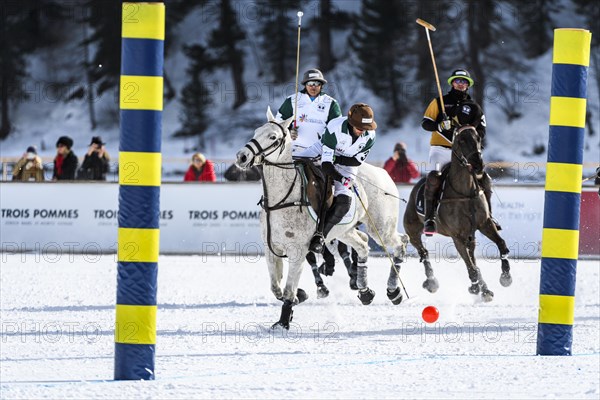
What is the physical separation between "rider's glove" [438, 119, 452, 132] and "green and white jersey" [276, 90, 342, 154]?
62.0 inches

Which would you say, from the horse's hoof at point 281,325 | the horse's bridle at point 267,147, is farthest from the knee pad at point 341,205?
the horse's hoof at point 281,325

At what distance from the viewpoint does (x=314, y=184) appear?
10.9m

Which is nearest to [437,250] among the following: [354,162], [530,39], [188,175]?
[188,175]

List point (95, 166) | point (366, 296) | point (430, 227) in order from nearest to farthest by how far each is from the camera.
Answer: point (366, 296), point (430, 227), point (95, 166)

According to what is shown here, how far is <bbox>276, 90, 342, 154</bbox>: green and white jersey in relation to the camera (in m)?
11.6

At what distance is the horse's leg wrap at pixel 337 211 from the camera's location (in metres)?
10.9

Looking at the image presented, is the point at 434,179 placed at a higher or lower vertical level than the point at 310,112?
lower

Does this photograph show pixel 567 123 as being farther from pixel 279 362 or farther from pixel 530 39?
pixel 530 39

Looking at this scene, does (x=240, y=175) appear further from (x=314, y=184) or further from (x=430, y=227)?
(x=314, y=184)

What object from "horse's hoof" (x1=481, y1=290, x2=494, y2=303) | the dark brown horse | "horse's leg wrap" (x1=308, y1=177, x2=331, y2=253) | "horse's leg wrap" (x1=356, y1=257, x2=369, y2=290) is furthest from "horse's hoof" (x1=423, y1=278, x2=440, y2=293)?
"horse's leg wrap" (x1=308, y1=177, x2=331, y2=253)

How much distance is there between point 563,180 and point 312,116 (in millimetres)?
4404

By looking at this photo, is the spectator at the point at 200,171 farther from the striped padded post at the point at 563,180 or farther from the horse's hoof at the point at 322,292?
the striped padded post at the point at 563,180

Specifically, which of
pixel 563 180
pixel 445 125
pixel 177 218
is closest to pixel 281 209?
pixel 445 125

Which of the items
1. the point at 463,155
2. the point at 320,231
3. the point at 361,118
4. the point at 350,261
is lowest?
the point at 350,261
